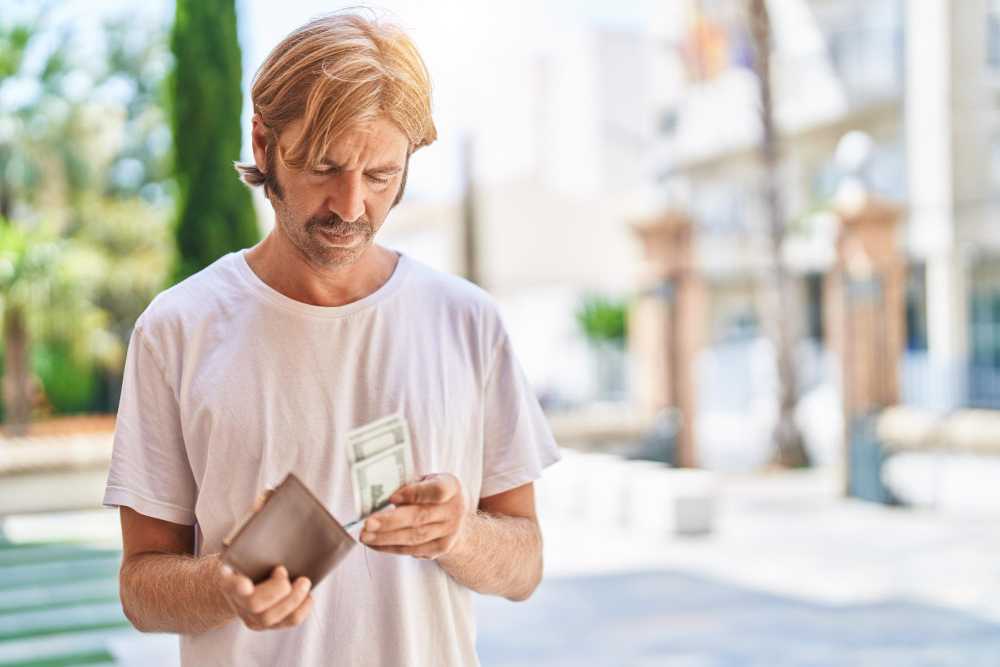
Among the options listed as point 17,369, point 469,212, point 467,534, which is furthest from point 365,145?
point 17,369

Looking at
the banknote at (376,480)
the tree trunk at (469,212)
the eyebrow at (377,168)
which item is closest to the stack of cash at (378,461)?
the banknote at (376,480)

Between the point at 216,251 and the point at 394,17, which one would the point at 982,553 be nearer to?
the point at 216,251

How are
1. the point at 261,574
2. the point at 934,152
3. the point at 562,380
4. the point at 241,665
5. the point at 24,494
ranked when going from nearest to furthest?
1. the point at 261,574
2. the point at 241,665
3. the point at 24,494
4. the point at 934,152
5. the point at 562,380

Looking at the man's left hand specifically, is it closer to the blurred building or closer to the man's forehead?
the man's forehead

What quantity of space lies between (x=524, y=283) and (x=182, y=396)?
1648 inches

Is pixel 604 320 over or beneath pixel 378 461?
beneath

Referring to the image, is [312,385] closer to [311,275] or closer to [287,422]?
[287,422]

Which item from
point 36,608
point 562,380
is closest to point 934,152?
point 562,380

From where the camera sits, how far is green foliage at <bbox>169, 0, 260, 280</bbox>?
13523 millimetres

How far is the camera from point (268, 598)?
4.91 ft

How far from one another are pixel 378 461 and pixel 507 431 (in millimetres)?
325

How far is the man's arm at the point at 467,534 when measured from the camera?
5.26 feet

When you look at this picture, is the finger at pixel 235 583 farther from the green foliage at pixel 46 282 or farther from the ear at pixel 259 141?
the green foliage at pixel 46 282

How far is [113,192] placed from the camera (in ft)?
102
